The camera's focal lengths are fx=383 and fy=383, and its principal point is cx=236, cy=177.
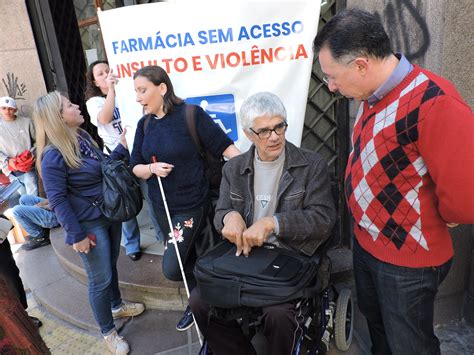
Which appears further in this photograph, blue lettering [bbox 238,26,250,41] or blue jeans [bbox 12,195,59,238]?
blue jeans [bbox 12,195,59,238]

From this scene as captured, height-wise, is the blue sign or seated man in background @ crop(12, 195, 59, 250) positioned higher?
the blue sign

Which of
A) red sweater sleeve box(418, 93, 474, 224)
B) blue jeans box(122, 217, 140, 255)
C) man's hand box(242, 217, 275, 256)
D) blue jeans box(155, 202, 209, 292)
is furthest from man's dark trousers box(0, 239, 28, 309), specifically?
red sweater sleeve box(418, 93, 474, 224)

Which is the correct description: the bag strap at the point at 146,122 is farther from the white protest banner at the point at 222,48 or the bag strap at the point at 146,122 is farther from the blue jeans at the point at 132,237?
the blue jeans at the point at 132,237

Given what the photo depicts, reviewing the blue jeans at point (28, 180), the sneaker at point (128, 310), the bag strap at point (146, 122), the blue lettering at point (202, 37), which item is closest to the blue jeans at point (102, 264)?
the sneaker at point (128, 310)

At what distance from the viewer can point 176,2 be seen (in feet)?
8.34

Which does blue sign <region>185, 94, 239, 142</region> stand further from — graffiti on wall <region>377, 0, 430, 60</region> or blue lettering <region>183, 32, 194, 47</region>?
graffiti on wall <region>377, 0, 430, 60</region>

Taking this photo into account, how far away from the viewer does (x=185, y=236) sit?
2.64 meters

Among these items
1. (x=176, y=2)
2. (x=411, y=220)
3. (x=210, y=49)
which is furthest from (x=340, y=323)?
(x=176, y=2)

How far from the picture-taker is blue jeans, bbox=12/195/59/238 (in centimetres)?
466

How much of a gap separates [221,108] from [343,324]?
1.67 m

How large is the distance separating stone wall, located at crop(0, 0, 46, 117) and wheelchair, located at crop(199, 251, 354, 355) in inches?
196

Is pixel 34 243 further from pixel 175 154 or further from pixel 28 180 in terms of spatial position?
pixel 175 154

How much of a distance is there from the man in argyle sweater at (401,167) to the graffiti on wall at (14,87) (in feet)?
17.6

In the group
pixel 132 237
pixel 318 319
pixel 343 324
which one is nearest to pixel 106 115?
pixel 132 237
